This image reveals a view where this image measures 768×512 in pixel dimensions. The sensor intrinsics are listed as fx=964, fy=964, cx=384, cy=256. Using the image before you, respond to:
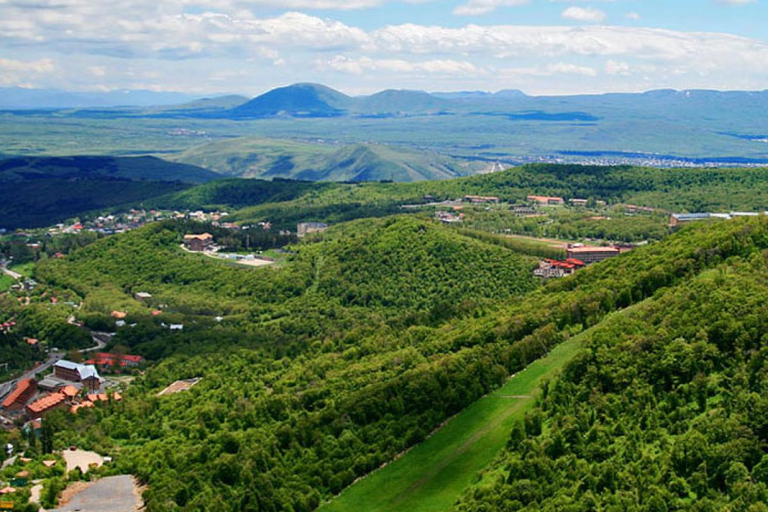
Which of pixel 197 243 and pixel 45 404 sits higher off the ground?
pixel 197 243

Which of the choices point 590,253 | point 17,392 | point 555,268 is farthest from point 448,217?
point 17,392

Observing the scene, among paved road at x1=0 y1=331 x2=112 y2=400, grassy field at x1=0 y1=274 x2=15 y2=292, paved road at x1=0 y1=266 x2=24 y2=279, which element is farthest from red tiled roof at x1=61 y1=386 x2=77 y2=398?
paved road at x1=0 y1=266 x2=24 y2=279

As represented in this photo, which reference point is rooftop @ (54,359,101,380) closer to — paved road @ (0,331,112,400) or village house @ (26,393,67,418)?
village house @ (26,393,67,418)

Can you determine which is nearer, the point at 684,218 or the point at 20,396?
the point at 20,396

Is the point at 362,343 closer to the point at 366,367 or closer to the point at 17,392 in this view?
the point at 366,367

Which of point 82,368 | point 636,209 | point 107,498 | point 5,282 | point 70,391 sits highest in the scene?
point 636,209

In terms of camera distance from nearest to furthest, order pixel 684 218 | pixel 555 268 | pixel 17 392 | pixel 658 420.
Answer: pixel 658 420 < pixel 17 392 < pixel 555 268 < pixel 684 218

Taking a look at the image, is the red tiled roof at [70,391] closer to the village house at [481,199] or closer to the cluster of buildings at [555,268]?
the cluster of buildings at [555,268]
